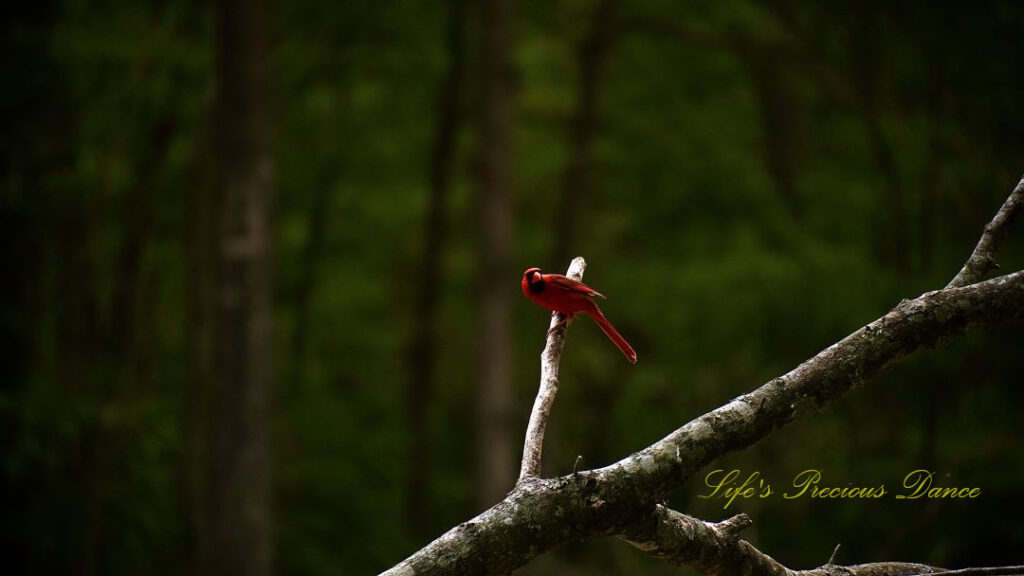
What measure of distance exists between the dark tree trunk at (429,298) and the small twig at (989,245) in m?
10.7

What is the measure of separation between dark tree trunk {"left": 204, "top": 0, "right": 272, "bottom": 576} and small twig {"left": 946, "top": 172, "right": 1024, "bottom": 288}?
646 centimetres

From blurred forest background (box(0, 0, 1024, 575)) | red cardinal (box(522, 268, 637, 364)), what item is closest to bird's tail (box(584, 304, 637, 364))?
red cardinal (box(522, 268, 637, 364))

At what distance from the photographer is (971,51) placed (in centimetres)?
835

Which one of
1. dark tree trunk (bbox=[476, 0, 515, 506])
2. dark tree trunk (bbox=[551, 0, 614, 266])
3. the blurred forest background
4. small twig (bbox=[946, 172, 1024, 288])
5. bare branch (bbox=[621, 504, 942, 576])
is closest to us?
bare branch (bbox=[621, 504, 942, 576])

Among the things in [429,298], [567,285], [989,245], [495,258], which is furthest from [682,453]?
[429,298]

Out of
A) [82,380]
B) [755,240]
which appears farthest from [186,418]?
[755,240]

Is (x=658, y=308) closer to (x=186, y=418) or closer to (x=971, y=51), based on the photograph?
(x=971, y=51)

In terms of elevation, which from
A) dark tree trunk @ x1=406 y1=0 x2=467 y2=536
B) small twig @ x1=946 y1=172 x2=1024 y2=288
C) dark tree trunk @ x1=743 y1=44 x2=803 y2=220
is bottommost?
dark tree trunk @ x1=406 y1=0 x2=467 y2=536

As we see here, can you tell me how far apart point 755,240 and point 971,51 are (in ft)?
8.55

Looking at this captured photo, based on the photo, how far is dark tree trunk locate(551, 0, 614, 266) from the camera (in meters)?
11.5

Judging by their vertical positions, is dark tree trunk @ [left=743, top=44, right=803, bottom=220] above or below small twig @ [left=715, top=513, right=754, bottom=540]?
above

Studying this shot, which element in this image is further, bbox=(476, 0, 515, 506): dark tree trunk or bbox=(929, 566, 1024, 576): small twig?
bbox=(476, 0, 515, 506): dark tree trunk

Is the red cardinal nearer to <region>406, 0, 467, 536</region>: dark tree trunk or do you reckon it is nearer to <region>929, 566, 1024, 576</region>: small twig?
<region>929, 566, 1024, 576</region>: small twig

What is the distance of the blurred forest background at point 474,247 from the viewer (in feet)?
26.6
